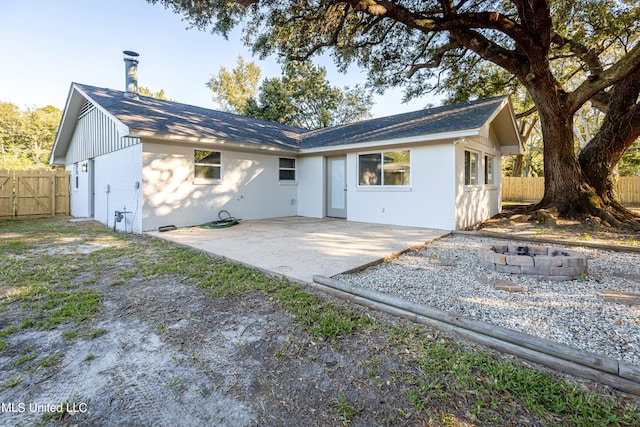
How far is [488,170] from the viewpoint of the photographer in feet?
36.7

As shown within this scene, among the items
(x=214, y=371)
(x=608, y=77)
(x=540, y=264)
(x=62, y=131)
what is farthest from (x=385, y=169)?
(x=62, y=131)

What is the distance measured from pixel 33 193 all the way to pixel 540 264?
53.5 feet

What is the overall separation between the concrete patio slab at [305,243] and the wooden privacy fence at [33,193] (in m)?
8.14

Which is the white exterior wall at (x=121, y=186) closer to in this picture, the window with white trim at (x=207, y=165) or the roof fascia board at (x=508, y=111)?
Answer: the window with white trim at (x=207, y=165)

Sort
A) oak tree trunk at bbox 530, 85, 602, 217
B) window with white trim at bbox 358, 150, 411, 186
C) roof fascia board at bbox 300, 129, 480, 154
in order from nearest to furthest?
1. roof fascia board at bbox 300, 129, 480, 154
2. oak tree trunk at bbox 530, 85, 602, 217
3. window with white trim at bbox 358, 150, 411, 186

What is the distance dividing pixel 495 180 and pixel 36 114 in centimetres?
3606

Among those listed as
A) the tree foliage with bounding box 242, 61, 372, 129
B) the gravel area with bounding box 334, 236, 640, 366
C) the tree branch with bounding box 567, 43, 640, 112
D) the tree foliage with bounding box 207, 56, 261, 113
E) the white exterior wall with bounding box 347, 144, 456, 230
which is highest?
the tree foliage with bounding box 207, 56, 261, 113

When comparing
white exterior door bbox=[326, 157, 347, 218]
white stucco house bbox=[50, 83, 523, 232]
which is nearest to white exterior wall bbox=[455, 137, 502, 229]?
white stucco house bbox=[50, 83, 523, 232]

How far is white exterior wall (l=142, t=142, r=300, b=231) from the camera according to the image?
812cm

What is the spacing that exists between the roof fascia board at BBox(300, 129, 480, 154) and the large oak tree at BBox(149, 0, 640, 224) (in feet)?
9.07

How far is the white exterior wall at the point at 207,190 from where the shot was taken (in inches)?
320

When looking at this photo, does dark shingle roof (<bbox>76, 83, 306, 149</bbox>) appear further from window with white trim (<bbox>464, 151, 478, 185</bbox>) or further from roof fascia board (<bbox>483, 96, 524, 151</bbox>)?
roof fascia board (<bbox>483, 96, 524, 151</bbox>)

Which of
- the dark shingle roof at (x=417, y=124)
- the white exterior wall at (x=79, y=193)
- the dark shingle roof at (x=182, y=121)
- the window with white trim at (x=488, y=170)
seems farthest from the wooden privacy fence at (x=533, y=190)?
the white exterior wall at (x=79, y=193)

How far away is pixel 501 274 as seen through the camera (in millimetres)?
4312
